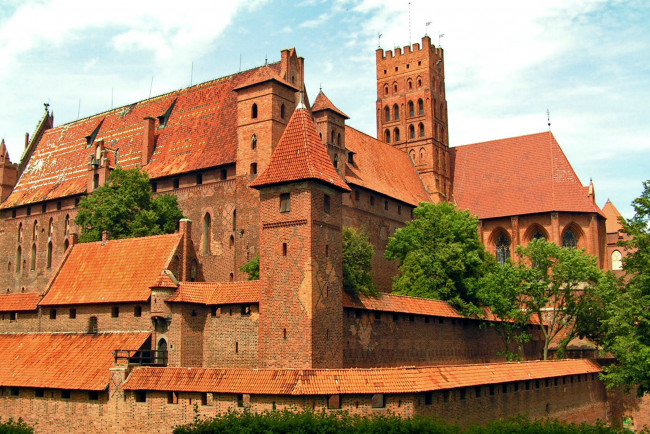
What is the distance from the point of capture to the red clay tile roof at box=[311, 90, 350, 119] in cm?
4411

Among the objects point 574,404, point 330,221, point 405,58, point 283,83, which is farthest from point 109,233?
point 405,58

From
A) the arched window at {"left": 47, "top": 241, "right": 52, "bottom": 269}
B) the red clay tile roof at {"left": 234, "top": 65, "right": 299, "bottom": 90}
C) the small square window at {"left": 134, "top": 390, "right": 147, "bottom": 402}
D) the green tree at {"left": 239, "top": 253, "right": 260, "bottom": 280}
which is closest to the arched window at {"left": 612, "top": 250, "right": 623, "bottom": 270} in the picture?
the red clay tile roof at {"left": 234, "top": 65, "right": 299, "bottom": 90}

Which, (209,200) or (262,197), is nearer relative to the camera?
(262,197)

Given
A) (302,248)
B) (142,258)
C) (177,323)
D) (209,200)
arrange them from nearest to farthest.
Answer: (302,248) → (177,323) → (142,258) → (209,200)

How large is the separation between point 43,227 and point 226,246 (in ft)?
60.3

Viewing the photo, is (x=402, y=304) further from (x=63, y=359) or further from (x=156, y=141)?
(x=156, y=141)

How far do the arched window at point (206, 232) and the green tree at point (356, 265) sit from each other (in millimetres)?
9247

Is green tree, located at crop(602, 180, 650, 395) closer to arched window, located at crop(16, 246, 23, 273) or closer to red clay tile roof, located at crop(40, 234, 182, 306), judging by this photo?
red clay tile roof, located at crop(40, 234, 182, 306)

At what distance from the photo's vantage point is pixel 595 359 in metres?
41.7

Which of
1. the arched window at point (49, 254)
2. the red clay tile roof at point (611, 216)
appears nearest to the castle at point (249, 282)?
the arched window at point (49, 254)

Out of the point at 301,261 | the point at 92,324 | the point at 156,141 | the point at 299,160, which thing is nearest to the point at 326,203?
the point at 299,160

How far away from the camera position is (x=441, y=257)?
41406 millimetres

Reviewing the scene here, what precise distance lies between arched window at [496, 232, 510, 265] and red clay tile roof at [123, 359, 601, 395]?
25.4 metres

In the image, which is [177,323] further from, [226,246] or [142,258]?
[226,246]
